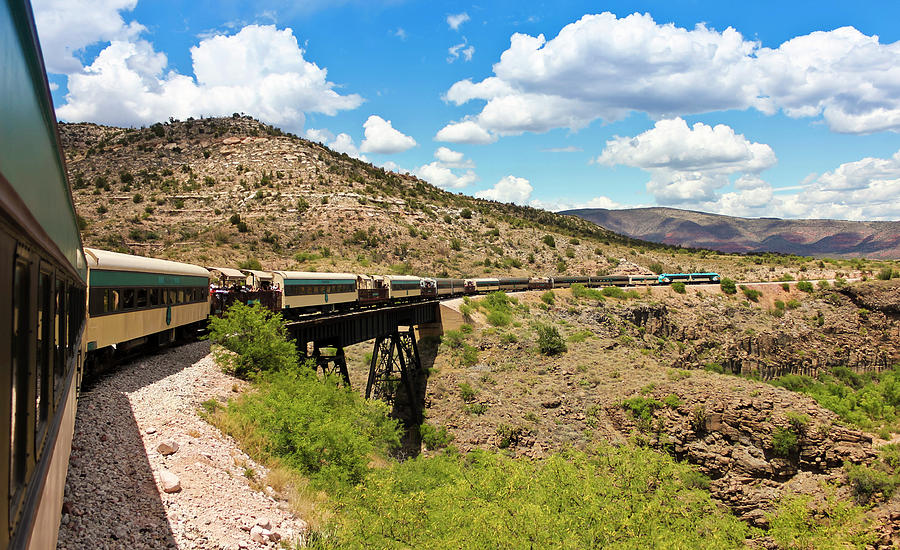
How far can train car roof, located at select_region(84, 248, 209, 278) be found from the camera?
13.7 metres

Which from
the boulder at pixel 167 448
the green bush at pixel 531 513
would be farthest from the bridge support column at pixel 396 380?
the boulder at pixel 167 448

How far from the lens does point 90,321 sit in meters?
13.0

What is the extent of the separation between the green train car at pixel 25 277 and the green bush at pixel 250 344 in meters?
15.3

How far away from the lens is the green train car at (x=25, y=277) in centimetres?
237

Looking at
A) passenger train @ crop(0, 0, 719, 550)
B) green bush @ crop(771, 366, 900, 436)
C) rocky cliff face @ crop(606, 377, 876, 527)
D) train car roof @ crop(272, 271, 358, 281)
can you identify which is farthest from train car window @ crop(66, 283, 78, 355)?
green bush @ crop(771, 366, 900, 436)

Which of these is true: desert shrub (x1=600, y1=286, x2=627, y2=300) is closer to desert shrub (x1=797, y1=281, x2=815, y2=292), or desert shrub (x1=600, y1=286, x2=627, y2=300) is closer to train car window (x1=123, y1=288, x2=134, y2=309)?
desert shrub (x1=797, y1=281, x2=815, y2=292)

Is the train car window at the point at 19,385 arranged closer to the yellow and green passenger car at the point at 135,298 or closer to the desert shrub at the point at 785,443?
the yellow and green passenger car at the point at 135,298

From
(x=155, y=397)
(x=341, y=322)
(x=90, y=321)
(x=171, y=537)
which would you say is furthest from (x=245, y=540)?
(x=341, y=322)

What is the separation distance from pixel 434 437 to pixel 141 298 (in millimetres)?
20865

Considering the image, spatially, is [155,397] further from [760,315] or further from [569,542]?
[760,315]

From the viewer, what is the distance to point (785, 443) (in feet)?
84.5

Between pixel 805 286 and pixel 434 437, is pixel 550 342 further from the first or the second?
pixel 805 286

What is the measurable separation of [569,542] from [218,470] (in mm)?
7396

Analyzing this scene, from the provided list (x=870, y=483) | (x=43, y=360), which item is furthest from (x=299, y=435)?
(x=870, y=483)
